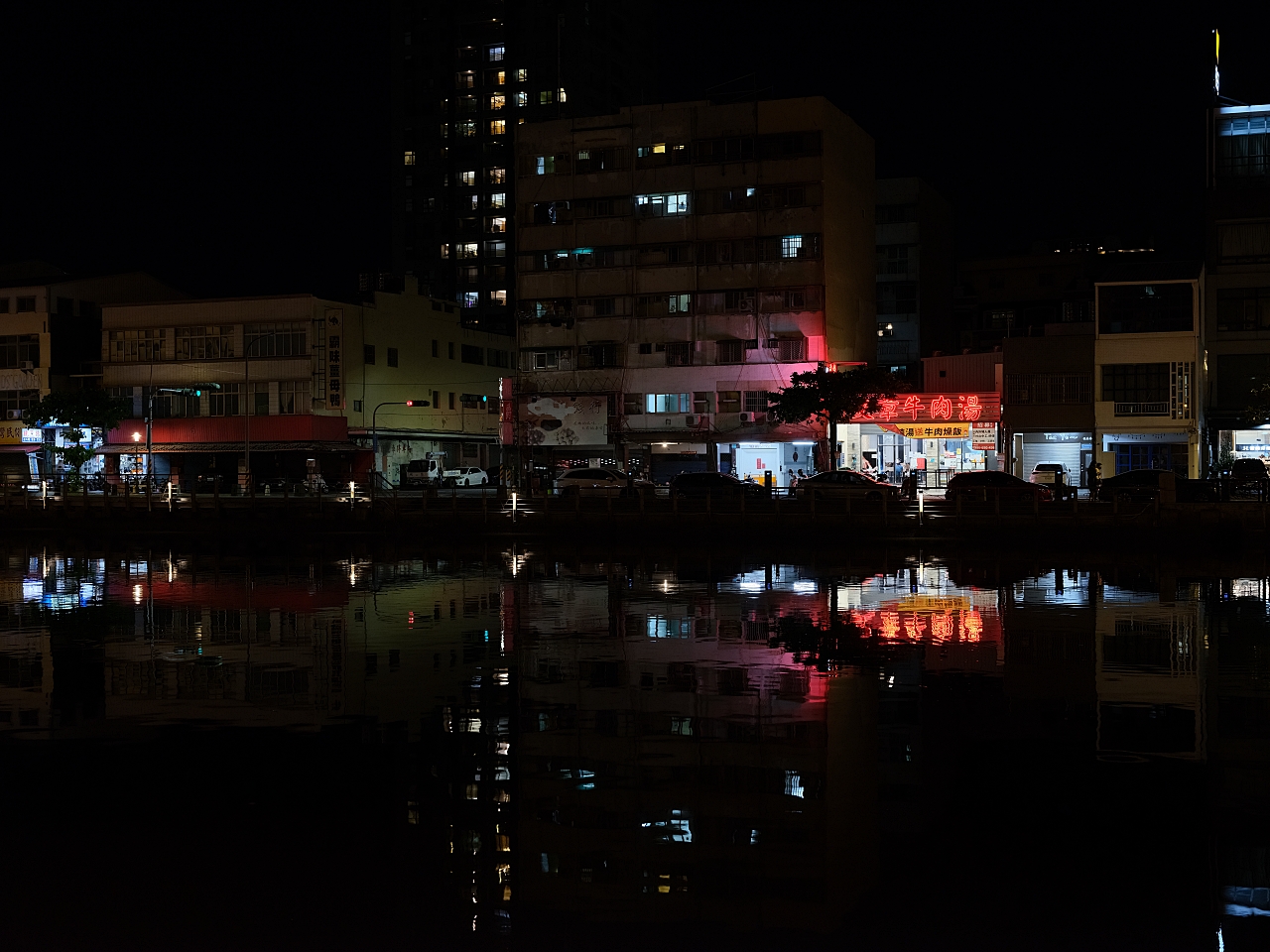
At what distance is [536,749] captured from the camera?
14.7 m

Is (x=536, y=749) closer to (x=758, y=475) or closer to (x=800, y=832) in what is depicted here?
(x=800, y=832)

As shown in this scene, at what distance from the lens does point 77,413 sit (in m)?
76.6

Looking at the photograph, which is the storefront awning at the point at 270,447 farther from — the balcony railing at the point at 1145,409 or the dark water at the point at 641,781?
the dark water at the point at 641,781

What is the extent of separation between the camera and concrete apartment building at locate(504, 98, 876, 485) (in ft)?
250

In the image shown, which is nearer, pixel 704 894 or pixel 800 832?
pixel 704 894

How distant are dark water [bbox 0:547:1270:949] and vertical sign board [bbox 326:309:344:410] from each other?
53.1 meters

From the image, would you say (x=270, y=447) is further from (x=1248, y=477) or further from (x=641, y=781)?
(x=641, y=781)

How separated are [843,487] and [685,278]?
2939 centimetres

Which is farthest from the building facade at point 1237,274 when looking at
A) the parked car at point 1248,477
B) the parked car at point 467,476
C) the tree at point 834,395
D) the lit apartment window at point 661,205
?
the parked car at point 467,476

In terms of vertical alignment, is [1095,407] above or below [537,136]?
below

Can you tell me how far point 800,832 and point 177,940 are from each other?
17.7 feet

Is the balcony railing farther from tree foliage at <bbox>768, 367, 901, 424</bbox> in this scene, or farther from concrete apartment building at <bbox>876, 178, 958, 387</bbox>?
concrete apartment building at <bbox>876, 178, 958, 387</bbox>

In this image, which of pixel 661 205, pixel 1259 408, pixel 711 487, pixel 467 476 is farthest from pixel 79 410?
pixel 1259 408

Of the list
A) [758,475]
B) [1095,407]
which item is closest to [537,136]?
[758,475]
